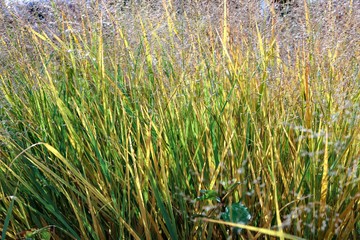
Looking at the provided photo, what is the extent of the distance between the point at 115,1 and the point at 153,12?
34 centimetres

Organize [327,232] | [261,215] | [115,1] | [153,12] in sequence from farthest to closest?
[153,12]
[115,1]
[261,215]
[327,232]

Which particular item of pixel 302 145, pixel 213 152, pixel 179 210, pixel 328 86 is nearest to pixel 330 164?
pixel 302 145

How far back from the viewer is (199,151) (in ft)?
5.80

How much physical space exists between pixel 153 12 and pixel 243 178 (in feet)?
4.29

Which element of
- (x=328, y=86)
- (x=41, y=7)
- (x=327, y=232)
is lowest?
(x=327, y=232)

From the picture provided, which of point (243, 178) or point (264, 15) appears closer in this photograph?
point (243, 178)

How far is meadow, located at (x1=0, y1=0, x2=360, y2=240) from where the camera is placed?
60.8 inches

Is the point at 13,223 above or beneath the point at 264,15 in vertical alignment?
beneath

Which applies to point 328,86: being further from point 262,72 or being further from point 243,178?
point 262,72

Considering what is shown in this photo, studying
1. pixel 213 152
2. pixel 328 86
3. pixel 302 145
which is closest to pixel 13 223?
pixel 213 152

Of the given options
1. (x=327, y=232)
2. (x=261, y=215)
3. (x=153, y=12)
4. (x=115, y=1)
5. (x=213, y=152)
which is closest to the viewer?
(x=327, y=232)

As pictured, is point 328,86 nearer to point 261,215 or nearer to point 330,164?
point 330,164

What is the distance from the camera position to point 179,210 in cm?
167

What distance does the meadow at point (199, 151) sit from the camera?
1.54 metres
